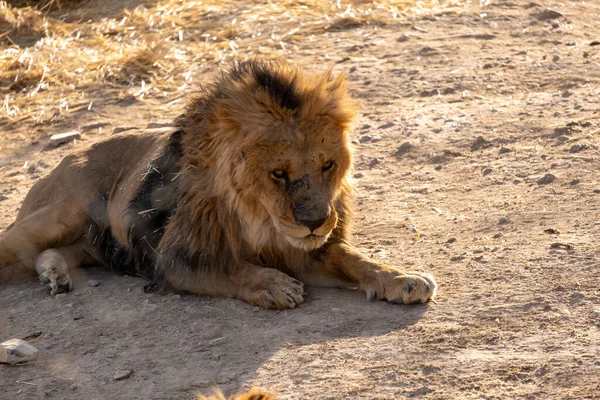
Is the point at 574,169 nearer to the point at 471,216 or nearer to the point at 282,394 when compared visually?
the point at 471,216

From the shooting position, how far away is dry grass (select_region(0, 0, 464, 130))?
812 centimetres

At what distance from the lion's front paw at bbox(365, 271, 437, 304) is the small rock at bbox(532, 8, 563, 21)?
4.80m

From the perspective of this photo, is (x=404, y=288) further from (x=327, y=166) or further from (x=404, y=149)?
(x=404, y=149)

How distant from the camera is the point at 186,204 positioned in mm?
4688

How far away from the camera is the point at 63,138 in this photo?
724 centimetres

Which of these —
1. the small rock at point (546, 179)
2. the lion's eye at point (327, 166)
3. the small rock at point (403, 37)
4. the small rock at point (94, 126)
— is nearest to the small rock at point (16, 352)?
the lion's eye at point (327, 166)

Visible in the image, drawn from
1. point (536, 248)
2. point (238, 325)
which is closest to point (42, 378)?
point (238, 325)

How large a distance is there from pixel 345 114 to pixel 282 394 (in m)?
1.37

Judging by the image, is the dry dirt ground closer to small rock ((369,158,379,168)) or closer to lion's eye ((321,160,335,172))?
small rock ((369,158,379,168))

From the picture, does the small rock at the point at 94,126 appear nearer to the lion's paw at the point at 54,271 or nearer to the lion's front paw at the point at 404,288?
the lion's paw at the point at 54,271

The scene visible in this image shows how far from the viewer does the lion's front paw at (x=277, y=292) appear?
4.34 metres

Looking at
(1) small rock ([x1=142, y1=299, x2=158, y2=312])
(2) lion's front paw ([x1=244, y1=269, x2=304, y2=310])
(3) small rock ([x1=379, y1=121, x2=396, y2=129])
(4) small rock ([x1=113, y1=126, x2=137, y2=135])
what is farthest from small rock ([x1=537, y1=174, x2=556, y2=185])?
(4) small rock ([x1=113, y1=126, x2=137, y2=135])

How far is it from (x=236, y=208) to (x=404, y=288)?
83 cm

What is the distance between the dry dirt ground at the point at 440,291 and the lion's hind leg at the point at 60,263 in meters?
0.06
